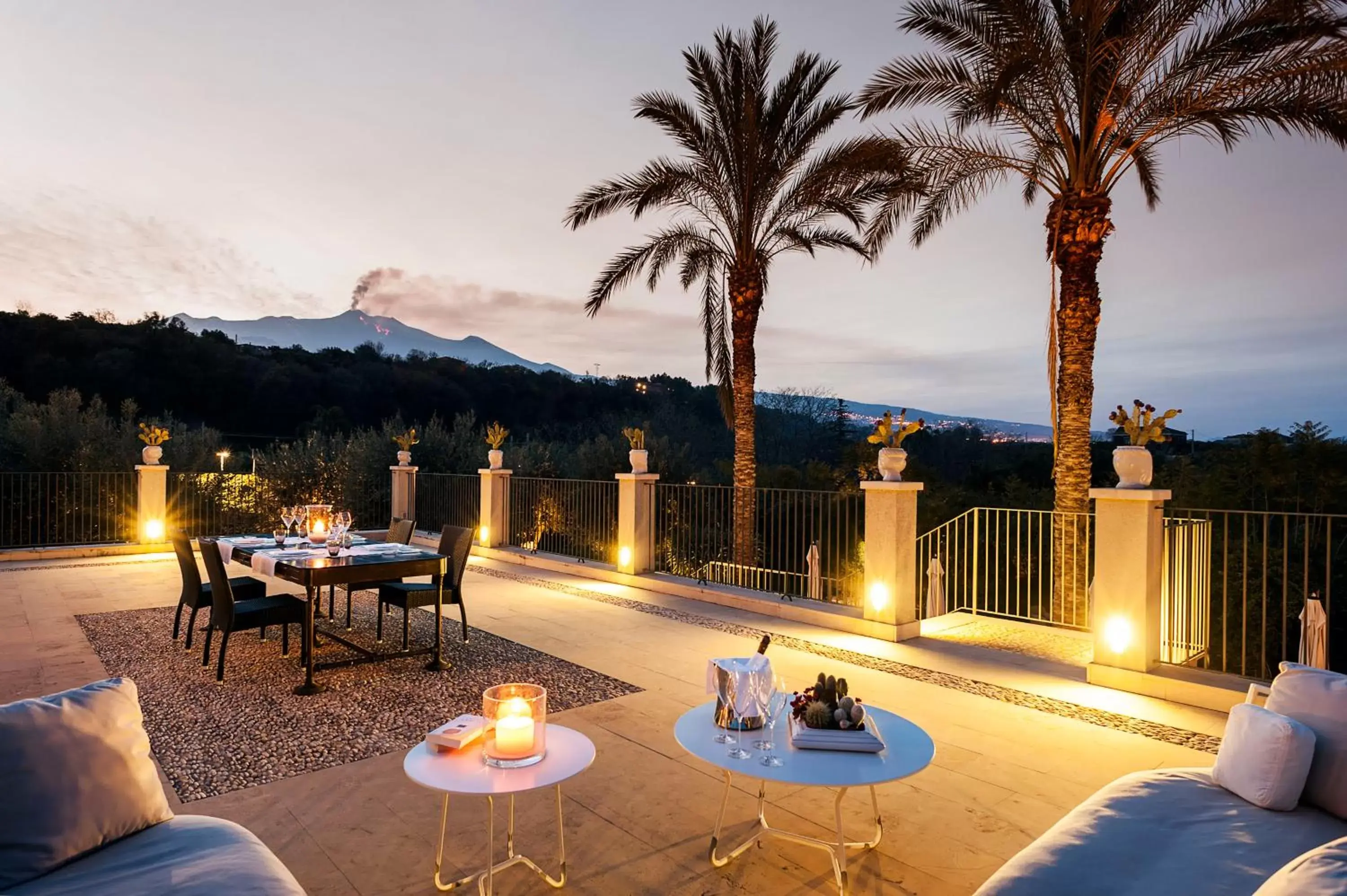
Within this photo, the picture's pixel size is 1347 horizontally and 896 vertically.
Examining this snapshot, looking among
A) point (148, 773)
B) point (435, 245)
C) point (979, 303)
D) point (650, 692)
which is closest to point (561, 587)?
point (650, 692)

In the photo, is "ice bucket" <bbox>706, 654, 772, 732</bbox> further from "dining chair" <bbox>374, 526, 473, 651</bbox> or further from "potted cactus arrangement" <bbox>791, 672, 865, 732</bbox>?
"dining chair" <bbox>374, 526, 473, 651</bbox>

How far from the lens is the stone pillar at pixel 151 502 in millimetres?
11133

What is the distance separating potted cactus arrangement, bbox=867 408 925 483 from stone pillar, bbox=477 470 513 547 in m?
6.44

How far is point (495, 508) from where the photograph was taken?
11.4 metres

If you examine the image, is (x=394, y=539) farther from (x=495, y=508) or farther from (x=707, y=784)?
(x=707, y=784)

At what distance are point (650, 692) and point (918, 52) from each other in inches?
281

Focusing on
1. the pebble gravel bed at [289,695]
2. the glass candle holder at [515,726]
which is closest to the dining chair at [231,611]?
the pebble gravel bed at [289,695]

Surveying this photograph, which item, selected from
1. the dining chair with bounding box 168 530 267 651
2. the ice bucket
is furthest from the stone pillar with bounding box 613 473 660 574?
the ice bucket

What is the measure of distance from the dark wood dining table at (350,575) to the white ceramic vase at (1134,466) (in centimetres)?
486

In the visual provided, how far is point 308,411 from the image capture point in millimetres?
22750

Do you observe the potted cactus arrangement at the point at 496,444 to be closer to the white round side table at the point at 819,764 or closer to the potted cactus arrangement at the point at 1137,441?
the potted cactus arrangement at the point at 1137,441

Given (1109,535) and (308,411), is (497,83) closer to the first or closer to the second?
(1109,535)

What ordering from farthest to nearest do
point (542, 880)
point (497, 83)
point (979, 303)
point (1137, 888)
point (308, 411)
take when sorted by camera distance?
point (308, 411) < point (979, 303) < point (497, 83) < point (542, 880) < point (1137, 888)

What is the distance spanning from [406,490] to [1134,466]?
37.4ft
